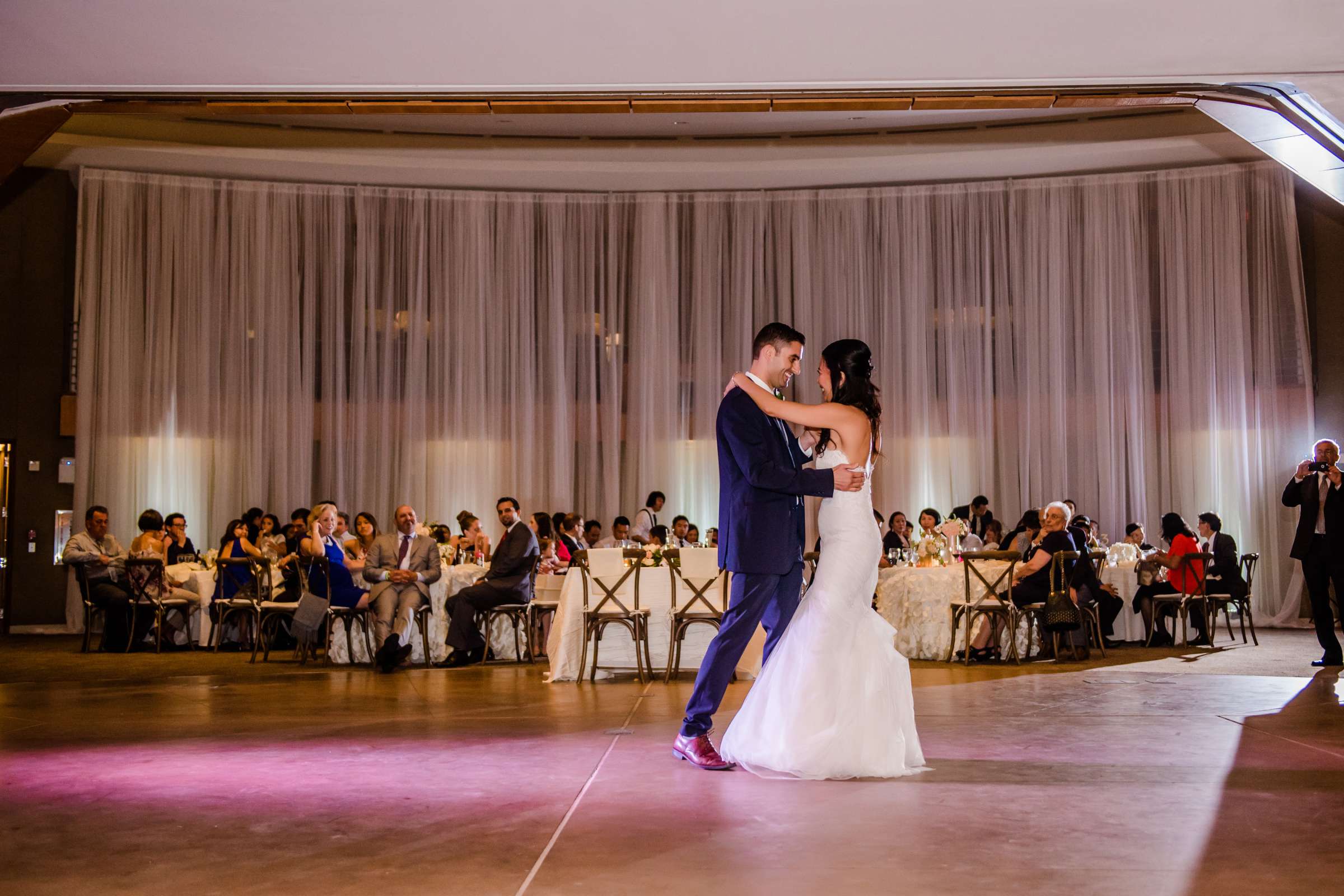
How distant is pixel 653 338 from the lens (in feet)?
48.5

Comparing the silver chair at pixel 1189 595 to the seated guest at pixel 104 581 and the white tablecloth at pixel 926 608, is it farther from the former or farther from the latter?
the seated guest at pixel 104 581

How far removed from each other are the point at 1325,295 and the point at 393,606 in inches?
426

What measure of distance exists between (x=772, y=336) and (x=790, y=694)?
1370 millimetres

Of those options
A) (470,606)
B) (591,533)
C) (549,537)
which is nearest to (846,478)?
(470,606)

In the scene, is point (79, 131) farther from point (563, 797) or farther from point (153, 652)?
point (563, 797)

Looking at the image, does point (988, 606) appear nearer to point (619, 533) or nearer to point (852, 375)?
point (852, 375)

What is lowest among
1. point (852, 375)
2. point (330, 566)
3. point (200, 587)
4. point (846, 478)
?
point (200, 587)

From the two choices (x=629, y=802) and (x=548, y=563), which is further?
(x=548, y=563)

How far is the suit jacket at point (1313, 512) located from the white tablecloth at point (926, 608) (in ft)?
6.84

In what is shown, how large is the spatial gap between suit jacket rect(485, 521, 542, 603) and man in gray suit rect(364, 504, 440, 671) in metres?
0.49

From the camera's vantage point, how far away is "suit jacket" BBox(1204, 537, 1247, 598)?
34.9 feet

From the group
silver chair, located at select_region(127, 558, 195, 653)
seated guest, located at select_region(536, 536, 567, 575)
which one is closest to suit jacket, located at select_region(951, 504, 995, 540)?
seated guest, located at select_region(536, 536, 567, 575)

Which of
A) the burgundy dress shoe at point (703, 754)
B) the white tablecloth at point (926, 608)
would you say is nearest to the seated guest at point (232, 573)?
the white tablecloth at point (926, 608)

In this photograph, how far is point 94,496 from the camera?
13.8 metres
